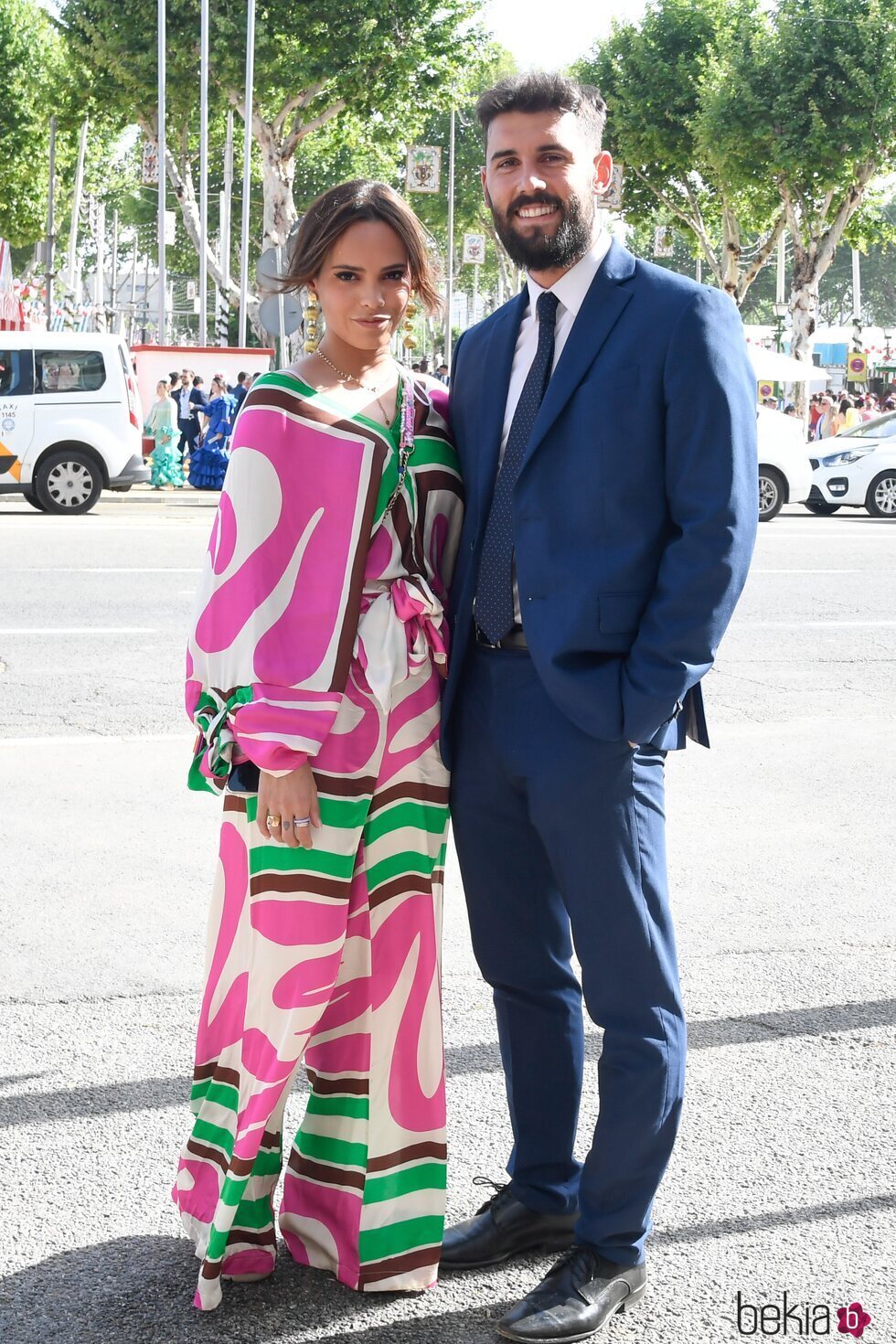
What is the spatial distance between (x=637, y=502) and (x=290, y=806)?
2.53 feet

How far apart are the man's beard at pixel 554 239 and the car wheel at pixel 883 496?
17159mm

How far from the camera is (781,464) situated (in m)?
18.1

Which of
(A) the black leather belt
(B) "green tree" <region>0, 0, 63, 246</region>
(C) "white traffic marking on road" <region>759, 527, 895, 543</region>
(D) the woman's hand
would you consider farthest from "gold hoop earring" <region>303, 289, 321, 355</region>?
(B) "green tree" <region>0, 0, 63, 246</region>

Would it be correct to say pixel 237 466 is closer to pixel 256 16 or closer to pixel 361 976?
pixel 361 976

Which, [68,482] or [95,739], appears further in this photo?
[68,482]

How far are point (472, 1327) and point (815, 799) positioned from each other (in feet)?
12.6

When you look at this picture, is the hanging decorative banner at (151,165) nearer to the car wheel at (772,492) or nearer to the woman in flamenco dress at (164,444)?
the woman in flamenco dress at (164,444)

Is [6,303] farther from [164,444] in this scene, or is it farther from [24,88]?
[24,88]

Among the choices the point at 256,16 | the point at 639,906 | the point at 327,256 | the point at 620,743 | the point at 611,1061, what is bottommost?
the point at 611,1061

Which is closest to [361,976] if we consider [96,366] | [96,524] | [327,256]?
[327,256]

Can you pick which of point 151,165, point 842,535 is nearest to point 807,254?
point 151,165

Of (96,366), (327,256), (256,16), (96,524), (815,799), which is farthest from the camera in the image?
(256,16)

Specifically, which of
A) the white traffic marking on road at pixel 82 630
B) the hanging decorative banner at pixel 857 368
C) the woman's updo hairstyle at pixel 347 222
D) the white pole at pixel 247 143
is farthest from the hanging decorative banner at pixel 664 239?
the woman's updo hairstyle at pixel 347 222

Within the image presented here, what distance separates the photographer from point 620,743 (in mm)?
2537
